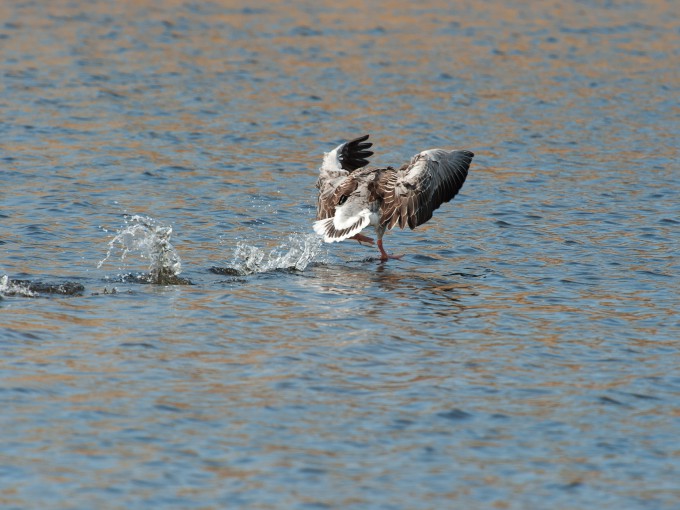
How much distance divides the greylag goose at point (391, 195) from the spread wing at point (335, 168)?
0.02 metres

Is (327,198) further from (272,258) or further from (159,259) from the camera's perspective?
(159,259)

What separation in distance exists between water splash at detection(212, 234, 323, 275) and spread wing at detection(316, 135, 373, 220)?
45 cm

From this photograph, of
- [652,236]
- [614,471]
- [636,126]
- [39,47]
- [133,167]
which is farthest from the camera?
[39,47]

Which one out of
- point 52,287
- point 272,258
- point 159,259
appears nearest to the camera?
point 52,287

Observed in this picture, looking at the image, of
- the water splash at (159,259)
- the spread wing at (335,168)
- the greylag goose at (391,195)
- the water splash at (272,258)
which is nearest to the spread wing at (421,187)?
the greylag goose at (391,195)

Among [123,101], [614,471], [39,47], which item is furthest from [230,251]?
[39,47]

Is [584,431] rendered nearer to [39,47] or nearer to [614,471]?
[614,471]

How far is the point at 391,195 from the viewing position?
46.0ft

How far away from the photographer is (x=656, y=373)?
33.2 ft

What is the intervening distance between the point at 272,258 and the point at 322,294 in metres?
1.56

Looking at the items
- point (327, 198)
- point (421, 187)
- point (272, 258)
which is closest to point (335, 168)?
point (327, 198)

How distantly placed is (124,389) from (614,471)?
3.86 metres

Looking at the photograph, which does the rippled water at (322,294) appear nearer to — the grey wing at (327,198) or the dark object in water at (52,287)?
the dark object in water at (52,287)

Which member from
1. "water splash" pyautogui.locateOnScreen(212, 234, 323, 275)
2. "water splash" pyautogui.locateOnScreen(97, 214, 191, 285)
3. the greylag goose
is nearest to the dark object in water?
"water splash" pyautogui.locateOnScreen(97, 214, 191, 285)
